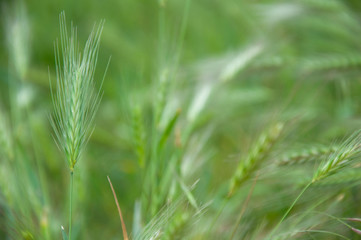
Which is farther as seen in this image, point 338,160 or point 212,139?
point 212,139

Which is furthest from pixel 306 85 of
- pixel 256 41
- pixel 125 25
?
pixel 125 25

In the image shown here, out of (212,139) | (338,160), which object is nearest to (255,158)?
(338,160)

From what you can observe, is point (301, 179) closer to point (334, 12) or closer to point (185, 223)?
point (185, 223)

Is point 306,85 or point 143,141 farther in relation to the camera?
point 306,85

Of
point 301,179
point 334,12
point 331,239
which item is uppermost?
point 334,12

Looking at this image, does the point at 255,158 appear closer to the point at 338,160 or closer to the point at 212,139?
the point at 338,160
